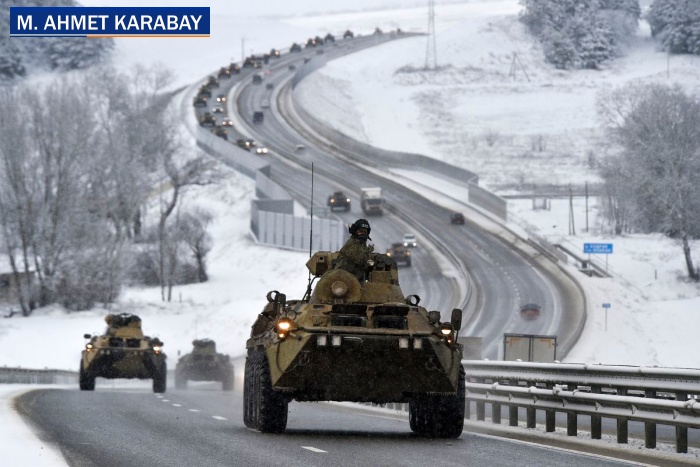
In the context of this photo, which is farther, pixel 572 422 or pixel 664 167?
pixel 664 167

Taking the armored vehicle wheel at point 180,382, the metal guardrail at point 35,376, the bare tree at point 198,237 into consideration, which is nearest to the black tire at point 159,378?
the armored vehicle wheel at point 180,382

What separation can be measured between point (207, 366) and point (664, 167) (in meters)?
51.5

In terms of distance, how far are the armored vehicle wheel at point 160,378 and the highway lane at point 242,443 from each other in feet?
41.1

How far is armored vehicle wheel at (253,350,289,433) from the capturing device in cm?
1764

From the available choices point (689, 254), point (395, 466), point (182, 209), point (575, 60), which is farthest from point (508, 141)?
point (395, 466)

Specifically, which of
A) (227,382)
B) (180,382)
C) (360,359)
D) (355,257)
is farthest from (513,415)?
(180,382)

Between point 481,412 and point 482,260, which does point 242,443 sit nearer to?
point 481,412

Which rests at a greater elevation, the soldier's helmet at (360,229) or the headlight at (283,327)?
the soldier's helmet at (360,229)

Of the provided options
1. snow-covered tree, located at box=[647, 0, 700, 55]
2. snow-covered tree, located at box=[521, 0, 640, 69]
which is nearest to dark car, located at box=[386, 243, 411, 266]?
snow-covered tree, located at box=[647, 0, 700, 55]

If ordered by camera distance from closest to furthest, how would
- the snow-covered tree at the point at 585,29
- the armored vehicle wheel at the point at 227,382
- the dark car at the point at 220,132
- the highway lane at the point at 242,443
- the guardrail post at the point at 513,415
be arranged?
1. the highway lane at the point at 242,443
2. the guardrail post at the point at 513,415
3. the armored vehicle wheel at the point at 227,382
4. the dark car at the point at 220,132
5. the snow-covered tree at the point at 585,29

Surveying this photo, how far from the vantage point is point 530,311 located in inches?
2803

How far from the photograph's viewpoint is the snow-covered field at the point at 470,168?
6750 cm

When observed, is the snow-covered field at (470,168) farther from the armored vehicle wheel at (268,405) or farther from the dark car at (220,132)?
the armored vehicle wheel at (268,405)

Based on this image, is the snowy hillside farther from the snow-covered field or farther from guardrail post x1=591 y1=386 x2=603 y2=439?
guardrail post x1=591 y1=386 x2=603 y2=439
